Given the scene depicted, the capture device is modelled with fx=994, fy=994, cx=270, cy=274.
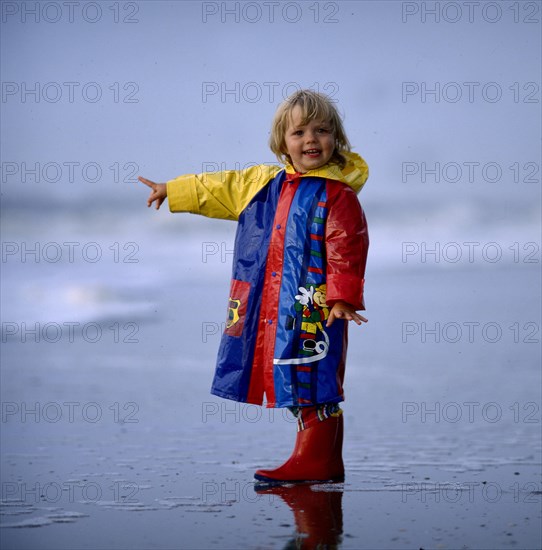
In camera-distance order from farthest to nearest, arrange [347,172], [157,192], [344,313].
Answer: [157,192] → [347,172] → [344,313]

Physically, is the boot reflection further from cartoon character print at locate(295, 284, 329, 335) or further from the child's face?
the child's face

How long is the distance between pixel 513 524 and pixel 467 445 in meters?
1.50

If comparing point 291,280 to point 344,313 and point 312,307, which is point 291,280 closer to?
point 312,307

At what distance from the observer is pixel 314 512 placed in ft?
10.1

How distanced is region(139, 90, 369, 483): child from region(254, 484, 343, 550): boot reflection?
17 cm

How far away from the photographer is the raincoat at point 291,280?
12.1ft

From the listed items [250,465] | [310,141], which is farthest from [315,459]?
[310,141]

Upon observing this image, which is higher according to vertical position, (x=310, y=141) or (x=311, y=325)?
(x=310, y=141)

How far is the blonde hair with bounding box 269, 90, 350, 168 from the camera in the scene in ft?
12.5

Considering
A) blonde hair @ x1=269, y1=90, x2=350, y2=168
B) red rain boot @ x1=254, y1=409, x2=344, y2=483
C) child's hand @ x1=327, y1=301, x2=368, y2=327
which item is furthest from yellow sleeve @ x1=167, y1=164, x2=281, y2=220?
red rain boot @ x1=254, y1=409, x2=344, y2=483

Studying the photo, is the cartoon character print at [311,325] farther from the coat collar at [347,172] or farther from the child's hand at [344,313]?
the coat collar at [347,172]

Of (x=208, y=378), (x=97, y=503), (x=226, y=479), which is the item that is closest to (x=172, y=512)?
(x=97, y=503)

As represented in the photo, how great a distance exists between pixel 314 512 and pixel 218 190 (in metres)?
1.43

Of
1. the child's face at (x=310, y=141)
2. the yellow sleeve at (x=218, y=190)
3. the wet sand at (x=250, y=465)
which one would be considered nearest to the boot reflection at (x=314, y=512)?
the wet sand at (x=250, y=465)
